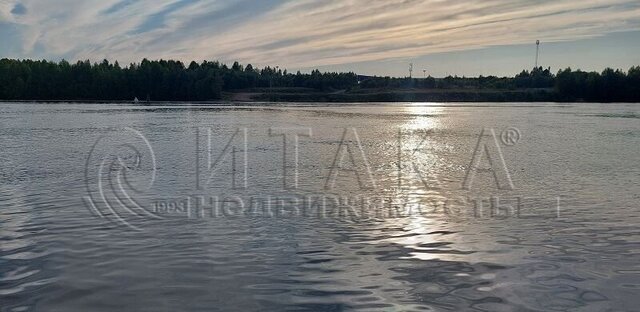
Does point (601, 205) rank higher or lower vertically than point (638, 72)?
lower

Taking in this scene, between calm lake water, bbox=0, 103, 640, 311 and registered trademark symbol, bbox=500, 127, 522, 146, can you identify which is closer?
calm lake water, bbox=0, 103, 640, 311

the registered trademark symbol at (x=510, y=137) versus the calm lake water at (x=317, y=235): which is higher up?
the registered trademark symbol at (x=510, y=137)

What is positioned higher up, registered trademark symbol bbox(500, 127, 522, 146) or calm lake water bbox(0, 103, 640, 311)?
registered trademark symbol bbox(500, 127, 522, 146)

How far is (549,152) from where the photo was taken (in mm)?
31500

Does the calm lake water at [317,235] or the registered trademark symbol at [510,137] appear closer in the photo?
the calm lake water at [317,235]

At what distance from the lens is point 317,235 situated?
12.4m

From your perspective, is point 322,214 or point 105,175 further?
point 105,175

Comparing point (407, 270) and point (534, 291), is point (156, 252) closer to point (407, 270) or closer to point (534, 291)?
point (407, 270)

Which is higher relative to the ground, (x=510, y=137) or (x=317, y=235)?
(x=510, y=137)

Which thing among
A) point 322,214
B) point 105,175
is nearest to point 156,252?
point 322,214

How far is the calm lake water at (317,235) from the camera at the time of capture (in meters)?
8.79

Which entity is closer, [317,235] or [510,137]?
[317,235]

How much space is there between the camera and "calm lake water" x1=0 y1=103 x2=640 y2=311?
8.79m

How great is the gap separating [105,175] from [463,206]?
45.5 feet
